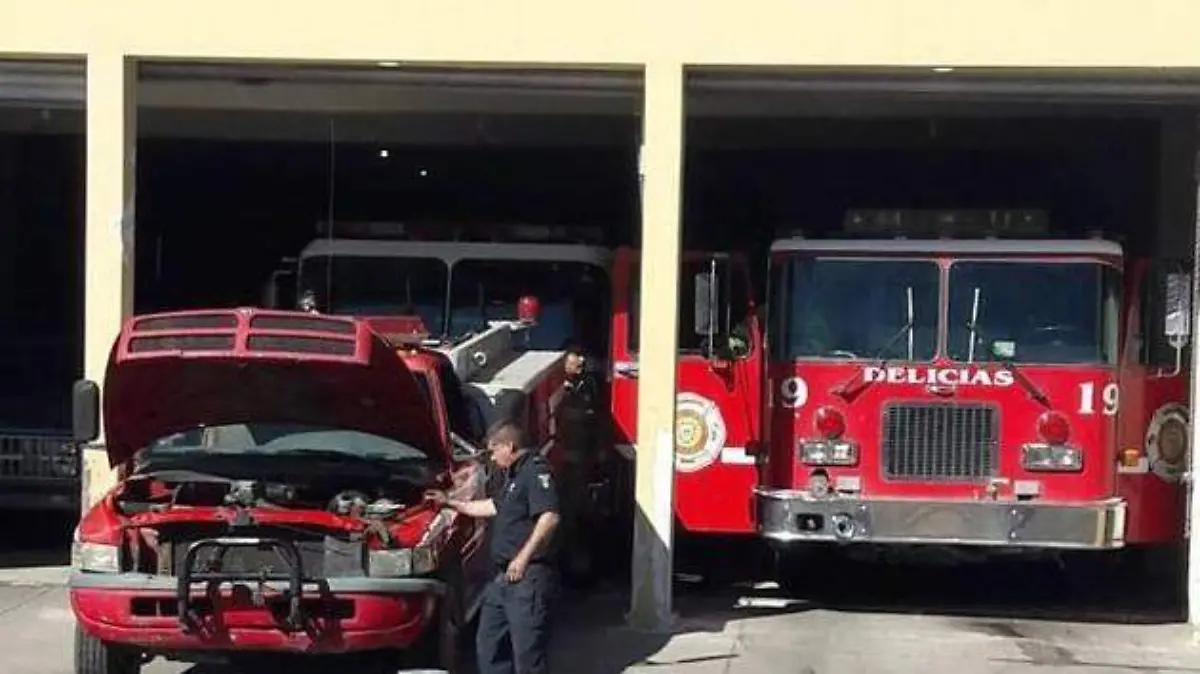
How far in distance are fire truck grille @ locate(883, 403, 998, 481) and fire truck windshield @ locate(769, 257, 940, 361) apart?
40cm

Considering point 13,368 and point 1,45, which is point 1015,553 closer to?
point 1,45

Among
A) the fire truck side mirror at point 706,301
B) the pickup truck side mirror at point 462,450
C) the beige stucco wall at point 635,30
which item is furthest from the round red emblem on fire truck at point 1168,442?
the pickup truck side mirror at point 462,450

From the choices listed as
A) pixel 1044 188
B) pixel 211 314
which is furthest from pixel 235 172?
pixel 211 314

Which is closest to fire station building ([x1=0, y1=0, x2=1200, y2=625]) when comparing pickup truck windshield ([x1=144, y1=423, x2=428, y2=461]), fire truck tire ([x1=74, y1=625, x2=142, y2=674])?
pickup truck windshield ([x1=144, y1=423, x2=428, y2=461])

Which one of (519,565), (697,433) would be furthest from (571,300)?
(519,565)

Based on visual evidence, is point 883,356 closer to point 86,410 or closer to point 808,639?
point 808,639

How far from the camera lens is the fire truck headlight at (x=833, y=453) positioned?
11609mm

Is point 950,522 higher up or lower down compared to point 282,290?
lower down

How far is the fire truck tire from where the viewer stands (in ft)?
27.5

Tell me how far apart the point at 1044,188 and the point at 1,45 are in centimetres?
1246

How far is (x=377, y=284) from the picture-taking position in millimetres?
13273

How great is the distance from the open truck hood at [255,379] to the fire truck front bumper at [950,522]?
320 centimetres

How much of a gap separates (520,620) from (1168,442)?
5688mm

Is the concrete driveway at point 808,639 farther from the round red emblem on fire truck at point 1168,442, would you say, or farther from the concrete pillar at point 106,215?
the concrete pillar at point 106,215
